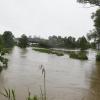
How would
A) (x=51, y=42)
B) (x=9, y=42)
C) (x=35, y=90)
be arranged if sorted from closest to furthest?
(x=35, y=90)
(x=9, y=42)
(x=51, y=42)

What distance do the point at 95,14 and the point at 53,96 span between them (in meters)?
23.6

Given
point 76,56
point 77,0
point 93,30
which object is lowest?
point 76,56

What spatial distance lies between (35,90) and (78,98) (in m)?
1.79

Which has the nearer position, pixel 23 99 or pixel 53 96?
pixel 23 99

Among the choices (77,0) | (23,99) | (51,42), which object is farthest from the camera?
(51,42)

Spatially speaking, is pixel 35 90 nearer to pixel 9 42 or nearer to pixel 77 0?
pixel 77 0

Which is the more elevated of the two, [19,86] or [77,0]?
[77,0]

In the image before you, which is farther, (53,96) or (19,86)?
(19,86)

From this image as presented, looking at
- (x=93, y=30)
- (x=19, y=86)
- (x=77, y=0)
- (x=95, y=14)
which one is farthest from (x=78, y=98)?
(x=93, y=30)

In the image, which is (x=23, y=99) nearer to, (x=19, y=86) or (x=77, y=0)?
(x=19, y=86)

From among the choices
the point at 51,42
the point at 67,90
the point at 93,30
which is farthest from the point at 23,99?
the point at 51,42

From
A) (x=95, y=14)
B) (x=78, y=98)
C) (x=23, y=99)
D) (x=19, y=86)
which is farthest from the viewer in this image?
(x=95, y=14)

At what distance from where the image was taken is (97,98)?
860cm

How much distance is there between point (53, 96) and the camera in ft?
27.9
